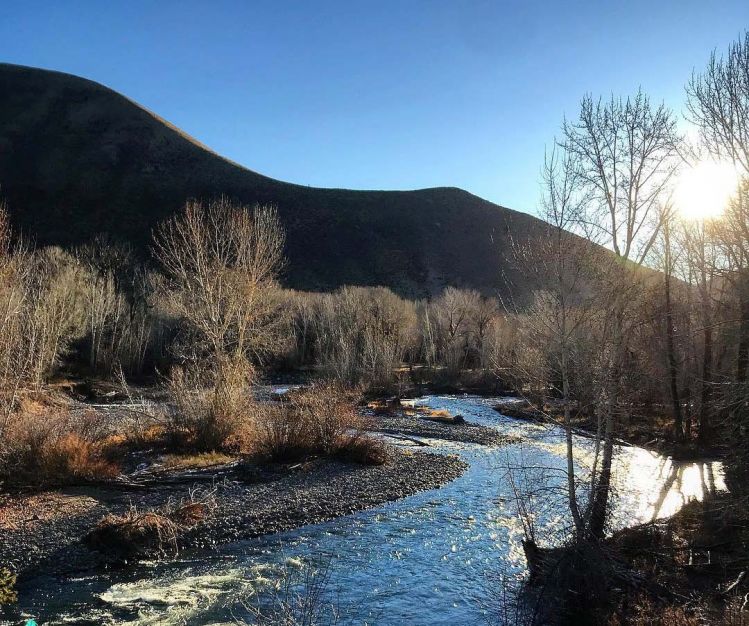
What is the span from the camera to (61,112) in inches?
4075

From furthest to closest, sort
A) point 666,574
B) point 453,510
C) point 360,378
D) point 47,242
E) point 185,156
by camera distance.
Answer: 1. point 185,156
2. point 47,242
3. point 360,378
4. point 453,510
5. point 666,574

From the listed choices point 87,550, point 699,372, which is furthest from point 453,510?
point 699,372

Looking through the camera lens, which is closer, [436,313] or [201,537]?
[201,537]

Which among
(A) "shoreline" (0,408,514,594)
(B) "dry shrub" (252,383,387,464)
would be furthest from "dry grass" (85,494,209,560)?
(B) "dry shrub" (252,383,387,464)

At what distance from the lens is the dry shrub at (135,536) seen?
34.4 ft

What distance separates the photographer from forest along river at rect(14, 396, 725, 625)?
→ 8.64m

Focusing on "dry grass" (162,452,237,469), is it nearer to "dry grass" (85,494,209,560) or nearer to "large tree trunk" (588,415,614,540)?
"dry grass" (85,494,209,560)

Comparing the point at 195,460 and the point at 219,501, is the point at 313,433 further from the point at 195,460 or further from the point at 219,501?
the point at 219,501

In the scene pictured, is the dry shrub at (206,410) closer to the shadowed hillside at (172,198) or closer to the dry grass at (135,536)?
the dry grass at (135,536)

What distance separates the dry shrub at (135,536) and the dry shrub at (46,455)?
12.9 feet

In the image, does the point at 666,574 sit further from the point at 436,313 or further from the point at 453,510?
the point at 436,313

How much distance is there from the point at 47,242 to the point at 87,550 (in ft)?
263

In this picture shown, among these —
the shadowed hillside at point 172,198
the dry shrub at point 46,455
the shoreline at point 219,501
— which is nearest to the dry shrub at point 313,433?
the shoreline at point 219,501

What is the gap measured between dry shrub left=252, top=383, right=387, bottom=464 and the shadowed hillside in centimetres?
6288
